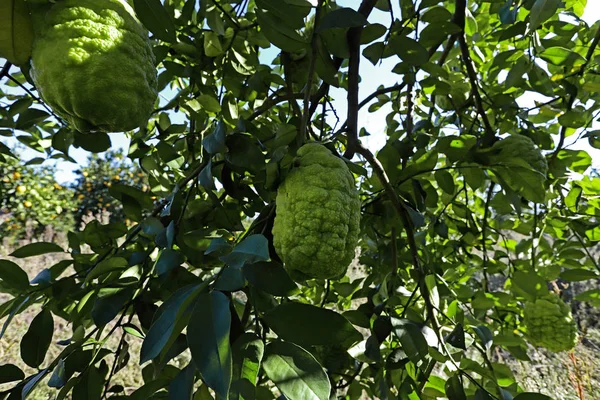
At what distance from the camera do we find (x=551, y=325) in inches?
53.6

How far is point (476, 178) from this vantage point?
1055 mm

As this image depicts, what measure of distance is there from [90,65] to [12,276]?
54 centimetres

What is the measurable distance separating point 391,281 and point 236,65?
0.72 m

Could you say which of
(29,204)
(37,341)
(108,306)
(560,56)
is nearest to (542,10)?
(560,56)

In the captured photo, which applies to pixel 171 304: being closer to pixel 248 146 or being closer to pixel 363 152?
pixel 248 146

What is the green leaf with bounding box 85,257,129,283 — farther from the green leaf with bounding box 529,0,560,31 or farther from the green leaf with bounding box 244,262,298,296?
the green leaf with bounding box 529,0,560,31

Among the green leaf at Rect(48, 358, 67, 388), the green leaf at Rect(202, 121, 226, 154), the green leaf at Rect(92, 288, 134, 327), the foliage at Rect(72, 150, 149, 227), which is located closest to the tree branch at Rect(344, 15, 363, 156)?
the green leaf at Rect(202, 121, 226, 154)

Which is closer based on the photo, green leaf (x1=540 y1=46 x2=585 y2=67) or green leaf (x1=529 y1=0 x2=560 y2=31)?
green leaf (x1=529 y1=0 x2=560 y2=31)

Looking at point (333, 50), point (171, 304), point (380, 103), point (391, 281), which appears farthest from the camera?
point (380, 103)

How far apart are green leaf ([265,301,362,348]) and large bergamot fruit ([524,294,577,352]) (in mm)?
1074

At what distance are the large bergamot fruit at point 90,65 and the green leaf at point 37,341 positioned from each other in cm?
43

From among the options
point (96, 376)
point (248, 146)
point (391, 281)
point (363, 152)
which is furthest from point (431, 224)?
point (96, 376)

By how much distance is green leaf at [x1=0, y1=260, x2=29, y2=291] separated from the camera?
77cm

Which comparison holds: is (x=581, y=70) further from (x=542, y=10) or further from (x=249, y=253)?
(x=249, y=253)
